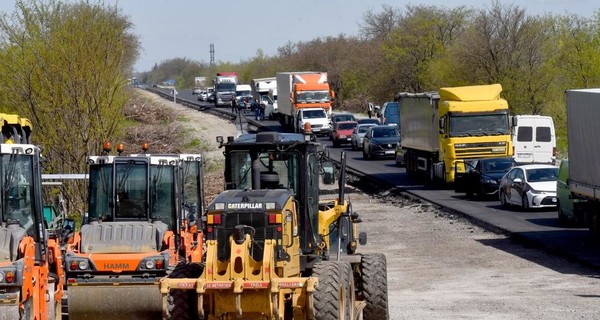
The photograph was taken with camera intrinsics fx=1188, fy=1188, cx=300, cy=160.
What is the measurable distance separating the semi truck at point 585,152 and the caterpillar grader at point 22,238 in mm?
14836

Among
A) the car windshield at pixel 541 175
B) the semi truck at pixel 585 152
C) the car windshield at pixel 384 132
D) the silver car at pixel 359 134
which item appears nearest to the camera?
the semi truck at pixel 585 152

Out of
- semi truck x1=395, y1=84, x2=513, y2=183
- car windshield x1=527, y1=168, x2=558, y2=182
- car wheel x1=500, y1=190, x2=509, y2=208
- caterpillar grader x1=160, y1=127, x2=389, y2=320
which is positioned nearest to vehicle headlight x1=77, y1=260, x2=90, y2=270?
caterpillar grader x1=160, y1=127, x2=389, y2=320

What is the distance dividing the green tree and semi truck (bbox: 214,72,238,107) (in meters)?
71.8

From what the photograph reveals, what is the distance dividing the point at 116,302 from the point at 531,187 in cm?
1987

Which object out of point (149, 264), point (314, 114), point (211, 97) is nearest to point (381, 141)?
point (314, 114)

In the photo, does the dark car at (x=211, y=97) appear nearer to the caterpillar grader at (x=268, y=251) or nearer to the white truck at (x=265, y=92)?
the white truck at (x=265, y=92)

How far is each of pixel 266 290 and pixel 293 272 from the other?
3.07ft

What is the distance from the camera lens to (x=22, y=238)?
1318 cm

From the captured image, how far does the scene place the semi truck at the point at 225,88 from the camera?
109 m

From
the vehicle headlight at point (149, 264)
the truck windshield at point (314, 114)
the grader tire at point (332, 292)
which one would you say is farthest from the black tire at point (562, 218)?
the truck windshield at point (314, 114)

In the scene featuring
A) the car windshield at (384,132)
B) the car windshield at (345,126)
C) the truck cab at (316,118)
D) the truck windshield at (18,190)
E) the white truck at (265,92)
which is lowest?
the truck windshield at (18,190)

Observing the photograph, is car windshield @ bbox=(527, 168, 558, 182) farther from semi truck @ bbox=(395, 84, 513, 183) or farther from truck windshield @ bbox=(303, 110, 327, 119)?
truck windshield @ bbox=(303, 110, 327, 119)

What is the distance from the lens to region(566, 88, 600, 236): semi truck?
26.0 metres

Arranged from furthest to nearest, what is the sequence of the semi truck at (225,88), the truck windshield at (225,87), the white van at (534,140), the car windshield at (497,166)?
1. the truck windshield at (225,87)
2. the semi truck at (225,88)
3. the white van at (534,140)
4. the car windshield at (497,166)
